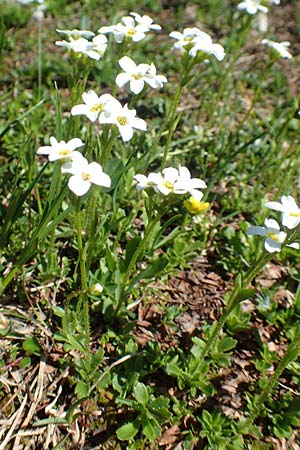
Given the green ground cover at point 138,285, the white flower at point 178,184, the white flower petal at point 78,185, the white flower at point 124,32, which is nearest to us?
the white flower petal at point 78,185

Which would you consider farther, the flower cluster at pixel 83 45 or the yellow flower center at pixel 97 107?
the flower cluster at pixel 83 45

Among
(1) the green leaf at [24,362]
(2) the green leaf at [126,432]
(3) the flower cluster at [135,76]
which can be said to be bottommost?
(2) the green leaf at [126,432]

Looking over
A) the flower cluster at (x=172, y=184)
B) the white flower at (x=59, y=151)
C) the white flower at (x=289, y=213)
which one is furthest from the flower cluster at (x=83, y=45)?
the white flower at (x=289, y=213)

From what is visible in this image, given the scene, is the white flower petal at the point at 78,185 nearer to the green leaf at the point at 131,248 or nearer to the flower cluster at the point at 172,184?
the flower cluster at the point at 172,184

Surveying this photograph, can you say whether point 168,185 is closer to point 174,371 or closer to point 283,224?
point 283,224

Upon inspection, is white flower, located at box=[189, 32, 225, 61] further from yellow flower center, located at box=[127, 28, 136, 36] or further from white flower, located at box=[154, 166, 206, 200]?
white flower, located at box=[154, 166, 206, 200]

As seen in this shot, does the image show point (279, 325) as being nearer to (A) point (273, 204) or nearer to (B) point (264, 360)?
(B) point (264, 360)

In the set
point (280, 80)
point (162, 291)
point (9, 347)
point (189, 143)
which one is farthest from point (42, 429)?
point (280, 80)
